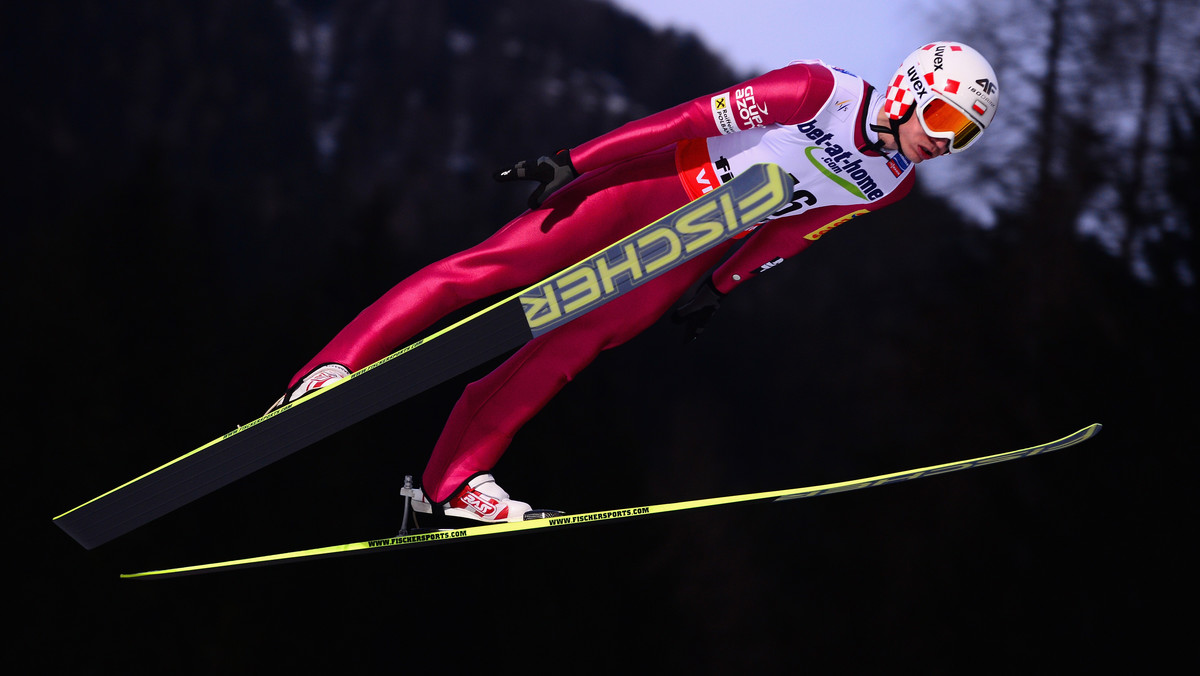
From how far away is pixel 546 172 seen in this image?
327cm

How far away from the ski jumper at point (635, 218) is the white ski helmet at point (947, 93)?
13 cm

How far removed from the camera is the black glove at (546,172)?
3229 mm

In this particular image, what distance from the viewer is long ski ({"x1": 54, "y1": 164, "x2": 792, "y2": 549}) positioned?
316 centimetres

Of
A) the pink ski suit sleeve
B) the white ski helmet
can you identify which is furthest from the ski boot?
the white ski helmet

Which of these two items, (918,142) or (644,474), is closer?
(918,142)

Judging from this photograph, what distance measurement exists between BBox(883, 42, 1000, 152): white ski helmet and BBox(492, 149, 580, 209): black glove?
0.98m

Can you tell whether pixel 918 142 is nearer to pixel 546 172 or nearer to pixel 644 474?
pixel 546 172

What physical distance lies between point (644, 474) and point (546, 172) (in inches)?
612

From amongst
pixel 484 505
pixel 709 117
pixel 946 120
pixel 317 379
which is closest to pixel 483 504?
pixel 484 505

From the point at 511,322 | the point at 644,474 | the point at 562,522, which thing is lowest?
the point at 562,522

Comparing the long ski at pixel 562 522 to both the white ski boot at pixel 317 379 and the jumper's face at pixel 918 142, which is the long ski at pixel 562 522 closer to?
the white ski boot at pixel 317 379

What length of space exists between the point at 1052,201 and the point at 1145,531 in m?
3.85

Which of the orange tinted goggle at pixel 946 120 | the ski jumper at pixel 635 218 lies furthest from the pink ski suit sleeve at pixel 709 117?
the orange tinted goggle at pixel 946 120

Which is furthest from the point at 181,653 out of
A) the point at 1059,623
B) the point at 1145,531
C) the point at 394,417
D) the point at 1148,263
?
the point at 1148,263
